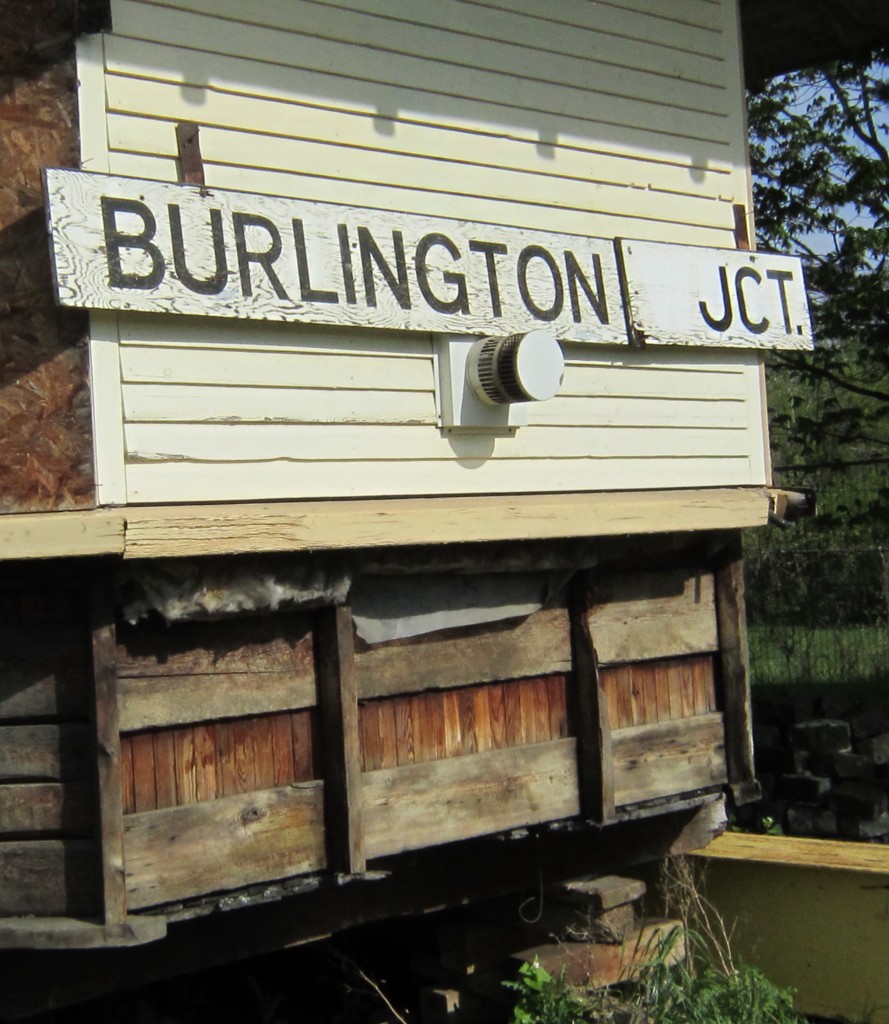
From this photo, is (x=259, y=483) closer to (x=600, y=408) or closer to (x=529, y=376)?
(x=529, y=376)

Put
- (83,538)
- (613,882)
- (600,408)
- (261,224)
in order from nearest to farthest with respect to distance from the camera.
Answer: (83,538), (261,224), (600,408), (613,882)

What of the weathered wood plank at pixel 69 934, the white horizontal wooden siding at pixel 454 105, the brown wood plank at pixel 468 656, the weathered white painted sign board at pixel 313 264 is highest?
the white horizontal wooden siding at pixel 454 105

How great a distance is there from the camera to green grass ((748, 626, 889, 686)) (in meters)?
11.2

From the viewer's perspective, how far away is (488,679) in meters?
5.87

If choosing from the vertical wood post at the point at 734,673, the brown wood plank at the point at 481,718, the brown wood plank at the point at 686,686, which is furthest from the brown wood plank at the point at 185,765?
the vertical wood post at the point at 734,673

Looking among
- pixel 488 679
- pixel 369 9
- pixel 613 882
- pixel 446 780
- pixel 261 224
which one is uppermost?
pixel 369 9

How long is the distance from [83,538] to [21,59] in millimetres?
1757

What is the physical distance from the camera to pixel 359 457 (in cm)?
541

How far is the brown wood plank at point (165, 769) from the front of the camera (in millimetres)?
4910

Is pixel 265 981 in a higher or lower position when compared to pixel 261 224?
lower

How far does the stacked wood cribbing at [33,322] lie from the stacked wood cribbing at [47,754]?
0.38 m

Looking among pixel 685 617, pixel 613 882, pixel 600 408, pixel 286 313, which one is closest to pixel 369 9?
pixel 286 313

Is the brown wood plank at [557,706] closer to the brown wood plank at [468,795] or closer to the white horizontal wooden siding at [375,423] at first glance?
the brown wood plank at [468,795]

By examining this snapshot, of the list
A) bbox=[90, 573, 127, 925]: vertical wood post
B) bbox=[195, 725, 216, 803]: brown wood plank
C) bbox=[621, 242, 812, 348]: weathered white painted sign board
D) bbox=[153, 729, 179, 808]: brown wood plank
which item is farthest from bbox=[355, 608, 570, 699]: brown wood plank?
bbox=[621, 242, 812, 348]: weathered white painted sign board
